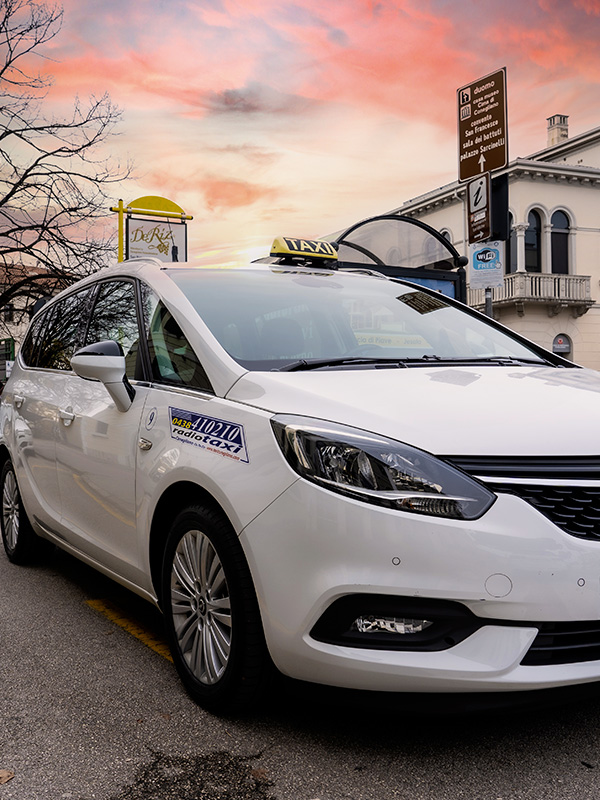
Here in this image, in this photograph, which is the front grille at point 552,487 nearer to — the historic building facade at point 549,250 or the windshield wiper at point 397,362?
the windshield wiper at point 397,362

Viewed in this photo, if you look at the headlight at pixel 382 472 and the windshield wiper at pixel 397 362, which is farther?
the windshield wiper at pixel 397 362

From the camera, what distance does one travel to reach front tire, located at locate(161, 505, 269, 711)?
2668 mm

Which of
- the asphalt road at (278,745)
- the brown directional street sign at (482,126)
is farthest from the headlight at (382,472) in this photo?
the brown directional street sign at (482,126)

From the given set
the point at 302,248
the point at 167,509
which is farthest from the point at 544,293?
the point at 167,509

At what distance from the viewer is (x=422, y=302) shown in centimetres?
428

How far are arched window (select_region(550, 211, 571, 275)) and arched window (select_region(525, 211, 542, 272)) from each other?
49 centimetres

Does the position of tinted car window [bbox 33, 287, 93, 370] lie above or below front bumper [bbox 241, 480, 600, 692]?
above

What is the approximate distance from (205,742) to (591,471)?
1.50 meters

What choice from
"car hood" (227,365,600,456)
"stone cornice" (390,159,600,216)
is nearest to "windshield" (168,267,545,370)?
"car hood" (227,365,600,456)

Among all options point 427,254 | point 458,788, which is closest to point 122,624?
point 458,788

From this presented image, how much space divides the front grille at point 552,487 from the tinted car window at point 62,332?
9.00 ft

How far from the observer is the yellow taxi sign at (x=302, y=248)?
197 inches

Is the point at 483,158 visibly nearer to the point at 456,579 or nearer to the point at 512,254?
the point at 456,579

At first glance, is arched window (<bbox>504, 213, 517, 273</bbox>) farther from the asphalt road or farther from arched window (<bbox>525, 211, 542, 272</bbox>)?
the asphalt road
